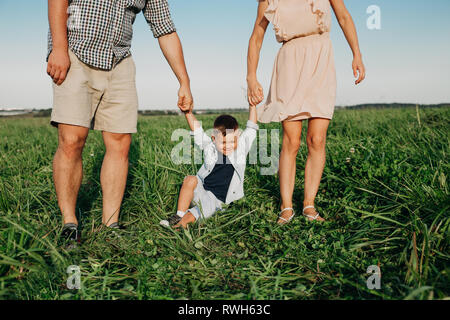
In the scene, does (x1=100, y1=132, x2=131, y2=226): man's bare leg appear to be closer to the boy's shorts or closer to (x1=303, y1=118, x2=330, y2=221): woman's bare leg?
the boy's shorts

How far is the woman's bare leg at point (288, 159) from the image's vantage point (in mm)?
2350

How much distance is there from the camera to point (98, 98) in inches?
82.0

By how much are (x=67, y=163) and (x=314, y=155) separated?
1.73m

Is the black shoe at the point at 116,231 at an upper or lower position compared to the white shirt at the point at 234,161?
lower

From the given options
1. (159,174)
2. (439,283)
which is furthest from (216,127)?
(439,283)

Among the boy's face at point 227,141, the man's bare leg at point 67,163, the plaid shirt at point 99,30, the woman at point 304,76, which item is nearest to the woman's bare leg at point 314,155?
the woman at point 304,76

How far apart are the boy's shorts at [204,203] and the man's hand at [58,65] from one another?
4.15 ft

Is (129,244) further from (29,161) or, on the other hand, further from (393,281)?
(29,161)

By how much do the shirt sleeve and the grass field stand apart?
1203mm

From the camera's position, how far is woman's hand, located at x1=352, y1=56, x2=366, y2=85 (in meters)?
2.29

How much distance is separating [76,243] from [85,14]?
1406mm

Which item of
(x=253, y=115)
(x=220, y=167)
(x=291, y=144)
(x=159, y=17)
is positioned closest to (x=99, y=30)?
(x=159, y=17)

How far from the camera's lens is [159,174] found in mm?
2961

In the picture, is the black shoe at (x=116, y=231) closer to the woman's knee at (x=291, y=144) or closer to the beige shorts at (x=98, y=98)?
the beige shorts at (x=98, y=98)
